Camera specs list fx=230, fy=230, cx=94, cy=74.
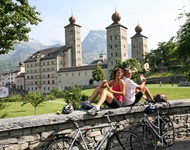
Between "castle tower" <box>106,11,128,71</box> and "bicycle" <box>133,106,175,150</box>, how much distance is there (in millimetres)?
77869

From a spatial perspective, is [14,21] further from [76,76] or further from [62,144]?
[76,76]

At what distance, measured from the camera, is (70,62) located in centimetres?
10088

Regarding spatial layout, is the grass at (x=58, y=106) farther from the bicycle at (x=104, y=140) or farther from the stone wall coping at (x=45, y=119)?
the bicycle at (x=104, y=140)

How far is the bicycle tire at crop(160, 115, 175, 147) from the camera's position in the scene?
263 inches

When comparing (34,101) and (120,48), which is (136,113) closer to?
(34,101)

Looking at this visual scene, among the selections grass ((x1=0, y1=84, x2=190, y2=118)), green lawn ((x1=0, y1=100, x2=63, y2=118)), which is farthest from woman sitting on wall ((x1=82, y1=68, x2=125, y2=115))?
green lawn ((x1=0, y1=100, x2=63, y2=118))

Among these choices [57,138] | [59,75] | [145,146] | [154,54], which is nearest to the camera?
[57,138]

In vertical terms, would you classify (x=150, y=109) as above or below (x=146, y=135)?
above

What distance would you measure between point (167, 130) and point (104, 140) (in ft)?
7.71

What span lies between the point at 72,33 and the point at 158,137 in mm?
98896

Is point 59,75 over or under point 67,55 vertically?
under

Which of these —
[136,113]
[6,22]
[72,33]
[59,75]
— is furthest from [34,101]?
[72,33]

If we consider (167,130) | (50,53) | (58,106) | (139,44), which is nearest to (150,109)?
(167,130)

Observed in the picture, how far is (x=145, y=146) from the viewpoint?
6.27 m
